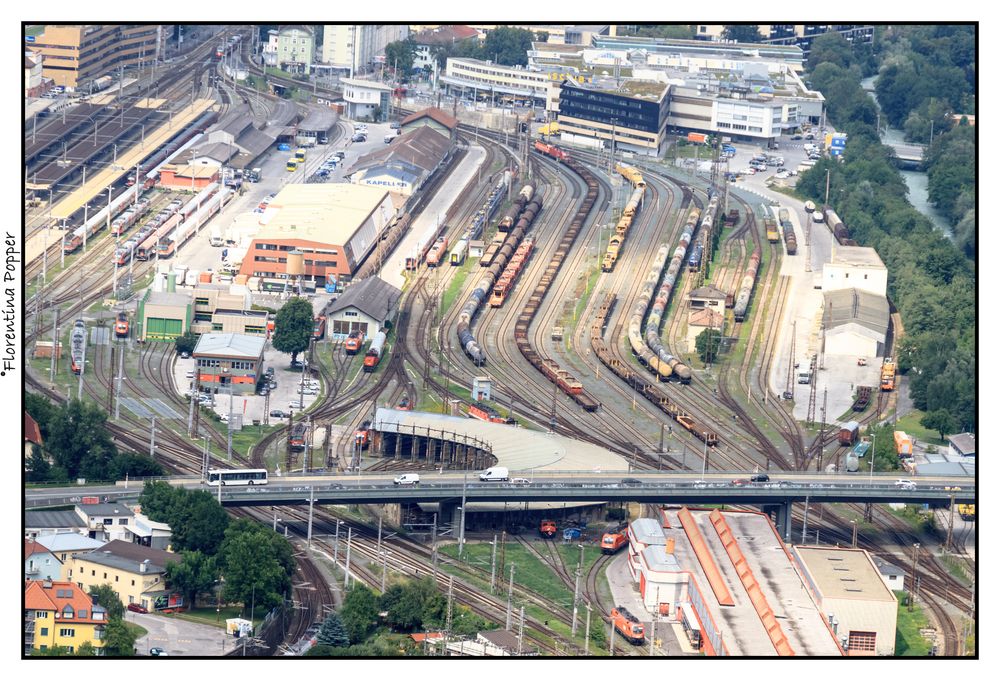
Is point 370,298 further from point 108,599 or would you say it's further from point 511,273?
point 108,599

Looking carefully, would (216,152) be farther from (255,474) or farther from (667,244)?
(255,474)

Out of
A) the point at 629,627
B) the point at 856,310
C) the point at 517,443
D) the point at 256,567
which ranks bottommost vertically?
the point at 629,627

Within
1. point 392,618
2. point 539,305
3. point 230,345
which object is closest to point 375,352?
point 230,345

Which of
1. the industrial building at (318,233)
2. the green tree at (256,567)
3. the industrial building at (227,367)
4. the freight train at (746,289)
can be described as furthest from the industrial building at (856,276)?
the green tree at (256,567)

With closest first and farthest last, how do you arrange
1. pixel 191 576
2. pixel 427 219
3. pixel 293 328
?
pixel 191 576
pixel 293 328
pixel 427 219

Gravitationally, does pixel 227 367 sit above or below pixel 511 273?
below

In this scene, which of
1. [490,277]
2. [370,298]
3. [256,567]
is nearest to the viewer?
[256,567]
